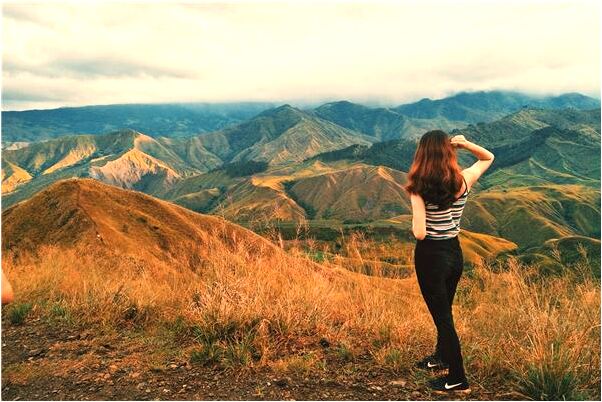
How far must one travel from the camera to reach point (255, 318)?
5.59 m

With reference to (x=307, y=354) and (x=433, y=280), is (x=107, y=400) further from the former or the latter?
(x=433, y=280)

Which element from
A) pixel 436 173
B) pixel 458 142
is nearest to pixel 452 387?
pixel 436 173

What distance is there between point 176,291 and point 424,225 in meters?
4.66

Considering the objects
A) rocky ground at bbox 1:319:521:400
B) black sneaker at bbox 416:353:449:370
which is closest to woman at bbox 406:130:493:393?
black sneaker at bbox 416:353:449:370

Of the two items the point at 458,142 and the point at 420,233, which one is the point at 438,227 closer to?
the point at 420,233

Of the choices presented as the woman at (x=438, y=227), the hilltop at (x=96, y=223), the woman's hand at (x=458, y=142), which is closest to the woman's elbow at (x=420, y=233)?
the woman at (x=438, y=227)

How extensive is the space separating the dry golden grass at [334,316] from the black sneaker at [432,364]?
165 mm

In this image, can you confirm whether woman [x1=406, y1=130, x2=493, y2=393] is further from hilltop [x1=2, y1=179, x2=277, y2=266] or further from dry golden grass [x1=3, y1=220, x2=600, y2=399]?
hilltop [x1=2, y1=179, x2=277, y2=266]

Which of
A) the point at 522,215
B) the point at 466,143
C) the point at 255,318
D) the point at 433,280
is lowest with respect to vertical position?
the point at 522,215

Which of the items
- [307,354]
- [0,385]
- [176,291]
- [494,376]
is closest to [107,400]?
[0,385]

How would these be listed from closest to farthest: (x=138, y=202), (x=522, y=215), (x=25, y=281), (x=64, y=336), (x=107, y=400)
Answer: (x=107, y=400) < (x=64, y=336) < (x=25, y=281) < (x=138, y=202) < (x=522, y=215)

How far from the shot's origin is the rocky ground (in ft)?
15.2

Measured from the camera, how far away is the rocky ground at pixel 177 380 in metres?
4.63

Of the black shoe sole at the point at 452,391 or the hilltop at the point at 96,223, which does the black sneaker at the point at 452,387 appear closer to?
the black shoe sole at the point at 452,391
